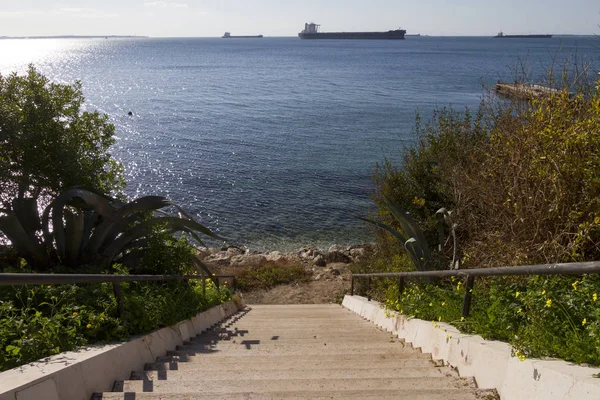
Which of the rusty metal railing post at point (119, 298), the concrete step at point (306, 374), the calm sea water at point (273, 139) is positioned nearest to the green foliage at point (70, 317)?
the rusty metal railing post at point (119, 298)

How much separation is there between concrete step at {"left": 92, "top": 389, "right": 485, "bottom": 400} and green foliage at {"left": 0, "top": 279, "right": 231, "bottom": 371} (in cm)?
63

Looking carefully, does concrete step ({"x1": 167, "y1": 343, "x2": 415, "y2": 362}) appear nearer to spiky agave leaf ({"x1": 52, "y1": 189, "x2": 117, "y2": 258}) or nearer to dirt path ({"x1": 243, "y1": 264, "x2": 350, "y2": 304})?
spiky agave leaf ({"x1": 52, "y1": 189, "x2": 117, "y2": 258})

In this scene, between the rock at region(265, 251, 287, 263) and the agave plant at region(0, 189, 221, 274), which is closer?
the agave plant at region(0, 189, 221, 274)

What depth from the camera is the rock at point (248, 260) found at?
2238cm

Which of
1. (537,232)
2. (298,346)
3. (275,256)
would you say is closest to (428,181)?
(537,232)

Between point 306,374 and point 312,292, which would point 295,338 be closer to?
point 306,374

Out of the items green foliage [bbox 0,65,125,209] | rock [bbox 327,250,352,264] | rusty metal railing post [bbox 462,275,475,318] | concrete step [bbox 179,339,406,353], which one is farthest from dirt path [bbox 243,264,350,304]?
rusty metal railing post [bbox 462,275,475,318]

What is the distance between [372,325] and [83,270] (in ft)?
15.3

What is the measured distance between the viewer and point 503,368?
3.99 m

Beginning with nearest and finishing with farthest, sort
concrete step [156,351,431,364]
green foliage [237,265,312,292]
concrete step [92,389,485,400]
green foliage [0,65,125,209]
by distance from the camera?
concrete step [92,389,485,400] < concrete step [156,351,431,364] < green foliage [0,65,125,209] < green foliage [237,265,312,292]

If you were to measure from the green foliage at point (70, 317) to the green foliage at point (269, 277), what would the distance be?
12300 millimetres

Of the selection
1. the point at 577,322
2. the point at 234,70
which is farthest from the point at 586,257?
the point at 234,70

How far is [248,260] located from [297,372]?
18.1 m

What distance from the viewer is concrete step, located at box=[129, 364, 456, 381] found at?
15.2ft
